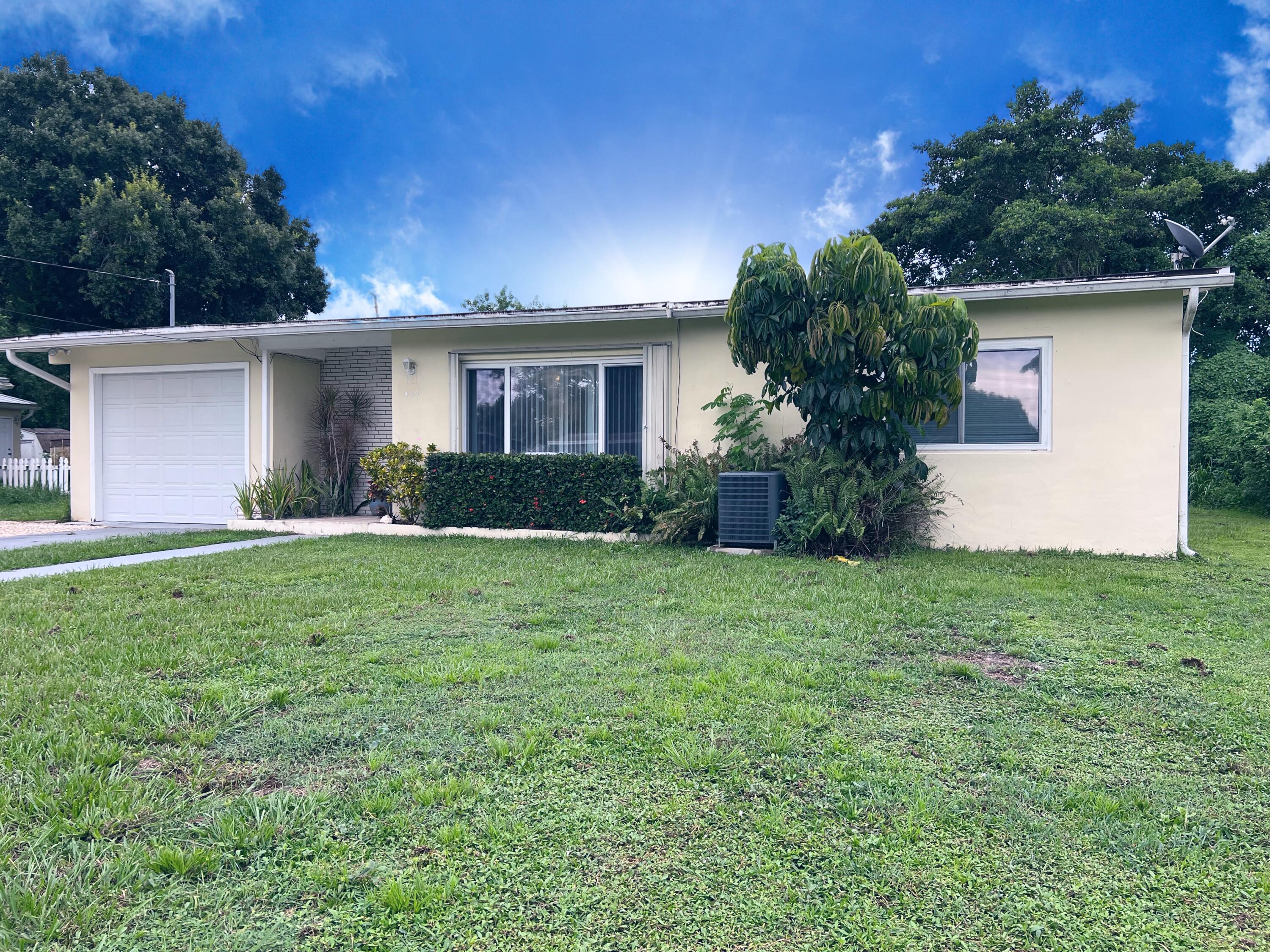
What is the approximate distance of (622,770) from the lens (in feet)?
8.61

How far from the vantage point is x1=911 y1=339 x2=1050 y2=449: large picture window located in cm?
817

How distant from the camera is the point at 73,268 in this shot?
2003 cm

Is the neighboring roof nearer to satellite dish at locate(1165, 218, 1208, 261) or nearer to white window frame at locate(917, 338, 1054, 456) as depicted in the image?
white window frame at locate(917, 338, 1054, 456)

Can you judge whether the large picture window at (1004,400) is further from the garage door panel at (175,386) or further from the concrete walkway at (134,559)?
the garage door panel at (175,386)

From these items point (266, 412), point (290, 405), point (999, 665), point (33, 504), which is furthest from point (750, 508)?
point (33, 504)

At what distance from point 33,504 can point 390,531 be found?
990 cm

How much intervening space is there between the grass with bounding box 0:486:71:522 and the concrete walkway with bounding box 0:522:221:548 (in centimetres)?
63

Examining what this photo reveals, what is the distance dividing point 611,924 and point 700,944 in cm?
23

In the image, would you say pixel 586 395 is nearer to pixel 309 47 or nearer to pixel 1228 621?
pixel 1228 621

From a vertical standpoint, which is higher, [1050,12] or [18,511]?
[1050,12]

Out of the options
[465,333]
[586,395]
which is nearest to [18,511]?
[465,333]

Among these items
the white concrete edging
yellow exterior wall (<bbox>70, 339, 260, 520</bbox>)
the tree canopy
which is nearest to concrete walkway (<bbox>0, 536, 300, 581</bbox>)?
the white concrete edging

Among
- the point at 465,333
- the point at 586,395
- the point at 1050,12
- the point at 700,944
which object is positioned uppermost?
the point at 1050,12

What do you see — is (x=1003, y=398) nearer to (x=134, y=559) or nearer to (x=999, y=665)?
(x=999, y=665)
